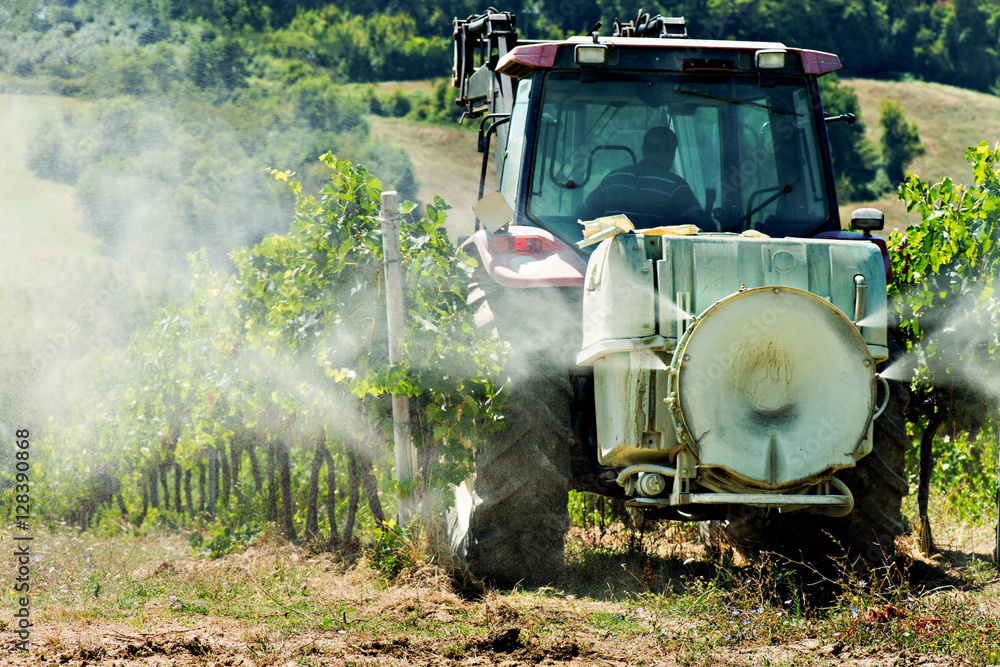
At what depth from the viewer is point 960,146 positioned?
223 feet

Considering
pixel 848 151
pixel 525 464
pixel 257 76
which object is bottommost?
pixel 848 151

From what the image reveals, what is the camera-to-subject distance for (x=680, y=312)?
172 inches

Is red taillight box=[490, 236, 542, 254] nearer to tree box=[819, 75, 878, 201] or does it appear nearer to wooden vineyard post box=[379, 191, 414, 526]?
wooden vineyard post box=[379, 191, 414, 526]

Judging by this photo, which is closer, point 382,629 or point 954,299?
point 382,629

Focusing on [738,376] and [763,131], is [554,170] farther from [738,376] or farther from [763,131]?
[738,376]

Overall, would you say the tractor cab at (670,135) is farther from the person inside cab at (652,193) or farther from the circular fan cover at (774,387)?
the circular fan cover at (774,387)

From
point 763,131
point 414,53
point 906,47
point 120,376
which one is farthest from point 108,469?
point 906,47

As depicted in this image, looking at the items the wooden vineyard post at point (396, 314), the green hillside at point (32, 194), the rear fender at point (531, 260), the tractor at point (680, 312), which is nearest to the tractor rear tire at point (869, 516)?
the tractor at point (680, 312)

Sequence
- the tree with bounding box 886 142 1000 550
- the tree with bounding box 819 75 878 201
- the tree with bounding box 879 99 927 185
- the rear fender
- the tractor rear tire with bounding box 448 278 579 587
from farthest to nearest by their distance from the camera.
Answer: the tree with bounding box 879 99 927 185
the tree with bounding box 819 75 878 201
the tree with bounding box 886 142 1000 550
the tractor rear tire with bounding box 448 278 579 587
the rear fender

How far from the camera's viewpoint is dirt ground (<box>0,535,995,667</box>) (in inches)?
157

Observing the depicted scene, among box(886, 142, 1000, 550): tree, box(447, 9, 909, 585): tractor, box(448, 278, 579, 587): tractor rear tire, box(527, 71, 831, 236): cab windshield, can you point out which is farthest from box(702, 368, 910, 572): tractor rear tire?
box(527, 71, 831, 236): cab windshield

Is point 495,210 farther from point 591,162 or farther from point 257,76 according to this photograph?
point 257,76

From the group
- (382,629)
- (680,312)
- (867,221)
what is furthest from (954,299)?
(382,629)

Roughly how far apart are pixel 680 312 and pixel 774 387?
507 millimetres
